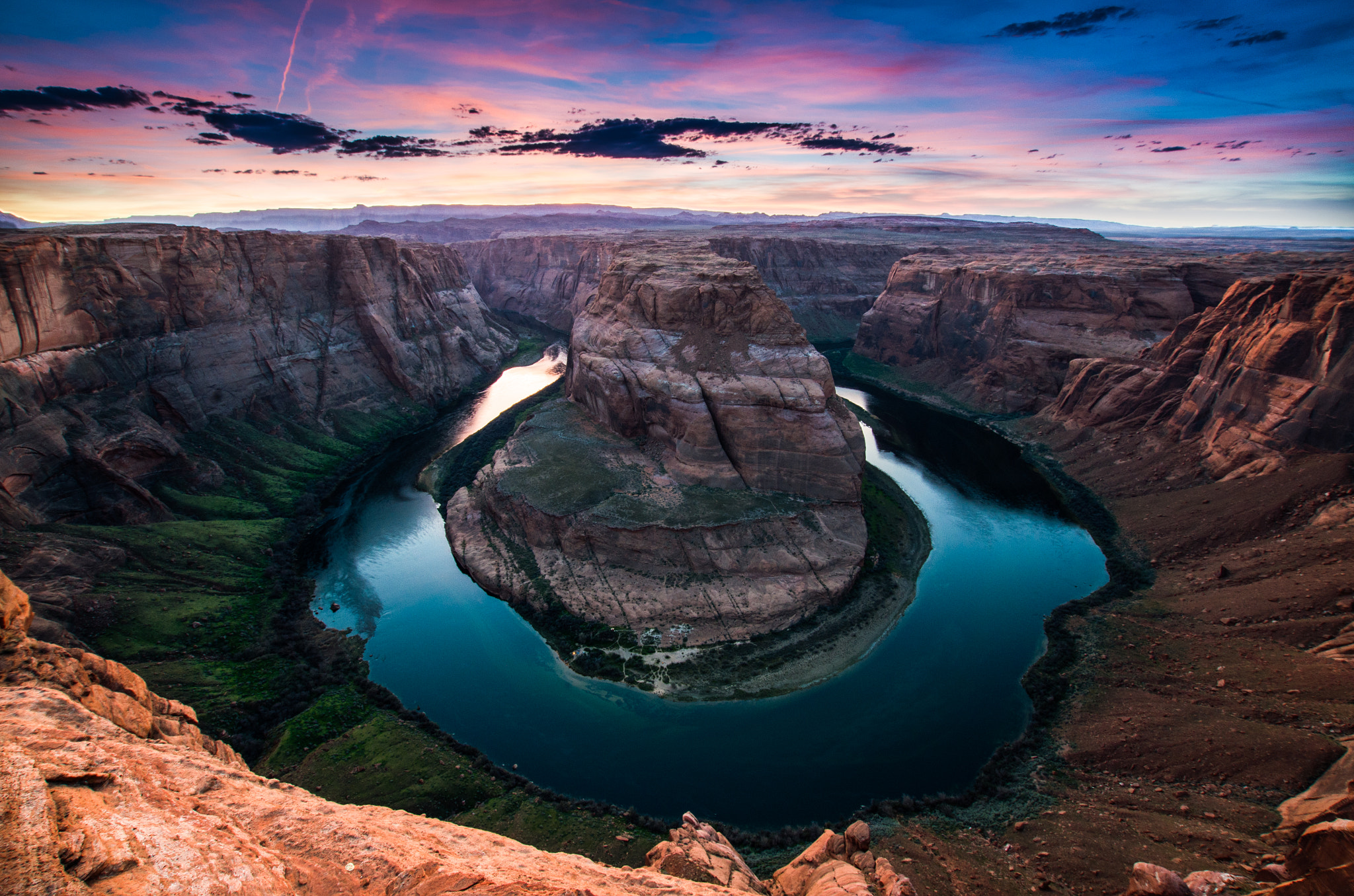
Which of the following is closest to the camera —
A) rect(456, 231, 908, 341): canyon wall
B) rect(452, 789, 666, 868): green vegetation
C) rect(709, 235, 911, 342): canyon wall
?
rect(452, 789, 666, 868): green vegetation

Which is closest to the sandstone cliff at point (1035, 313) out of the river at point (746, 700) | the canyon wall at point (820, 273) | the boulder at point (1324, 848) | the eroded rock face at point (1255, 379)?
the eroded rock face at point (1255, 379)

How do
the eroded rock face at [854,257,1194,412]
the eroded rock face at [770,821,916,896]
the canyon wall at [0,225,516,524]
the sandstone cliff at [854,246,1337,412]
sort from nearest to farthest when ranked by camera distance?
the eroded rock face at [770,821,916,896] < the canyon wall at [0,225,516,524] < the sandstone cliff at [854,246,1337,412] < the eroded rock face at [854,257,1194,412]

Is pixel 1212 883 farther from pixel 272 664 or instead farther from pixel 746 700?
pixel 272 664

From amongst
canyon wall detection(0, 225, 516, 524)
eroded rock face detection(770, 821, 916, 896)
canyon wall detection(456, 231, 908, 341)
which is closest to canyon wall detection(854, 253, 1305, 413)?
canyon wall detection(456, 231, 908, 341)

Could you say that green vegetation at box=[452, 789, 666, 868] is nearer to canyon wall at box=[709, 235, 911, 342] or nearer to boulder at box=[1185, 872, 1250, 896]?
boulder at box=[1185, 872, 1250, 896]

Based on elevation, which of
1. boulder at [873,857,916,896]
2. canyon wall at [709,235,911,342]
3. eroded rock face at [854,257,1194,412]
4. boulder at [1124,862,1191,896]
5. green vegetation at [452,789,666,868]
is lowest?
green vegetation at [452,789,666,868]

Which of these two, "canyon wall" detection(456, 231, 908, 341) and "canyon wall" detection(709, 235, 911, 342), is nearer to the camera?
"canyon wall" detection(456, 231, 908, 341)

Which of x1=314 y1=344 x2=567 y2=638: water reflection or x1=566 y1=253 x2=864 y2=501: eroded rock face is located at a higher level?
x1=566 y1=253 x2=864 y2=501: eroded rock face
